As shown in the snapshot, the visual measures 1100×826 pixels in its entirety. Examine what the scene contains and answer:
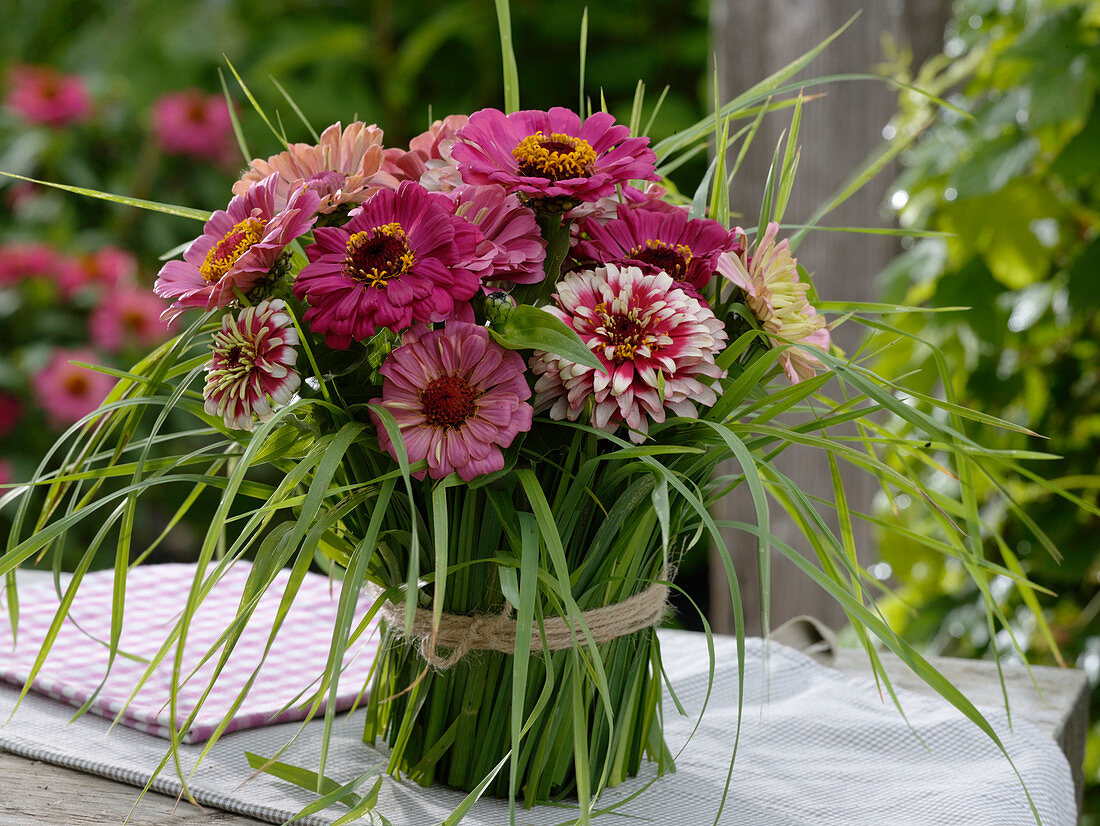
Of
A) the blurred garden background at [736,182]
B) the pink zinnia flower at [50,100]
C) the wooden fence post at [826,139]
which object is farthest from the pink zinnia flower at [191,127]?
the wooden fence post at [826,139]

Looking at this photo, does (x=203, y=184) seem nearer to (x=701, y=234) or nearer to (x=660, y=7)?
(x=660, y=7)

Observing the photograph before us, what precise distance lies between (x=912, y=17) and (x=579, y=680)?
107 cm

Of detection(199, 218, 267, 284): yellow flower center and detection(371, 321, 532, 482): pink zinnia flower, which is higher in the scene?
detection(199, 218, 267, 284): yellow flower center

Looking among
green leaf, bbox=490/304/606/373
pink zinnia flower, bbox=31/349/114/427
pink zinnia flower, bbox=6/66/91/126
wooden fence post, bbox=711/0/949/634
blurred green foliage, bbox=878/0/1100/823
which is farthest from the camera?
pink zinnia flower, bbox=6/66/91/126

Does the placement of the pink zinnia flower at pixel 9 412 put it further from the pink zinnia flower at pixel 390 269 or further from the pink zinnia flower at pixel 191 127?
the pink zinnia flower at pixel 390 269

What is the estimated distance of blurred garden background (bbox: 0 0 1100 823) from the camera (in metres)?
1.03

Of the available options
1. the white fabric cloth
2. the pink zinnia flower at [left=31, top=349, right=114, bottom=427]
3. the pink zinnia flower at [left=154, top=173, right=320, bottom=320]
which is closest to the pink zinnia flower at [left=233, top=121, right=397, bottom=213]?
the pink zinnia flower at [left=154, top=173, right=320, bottom=320]

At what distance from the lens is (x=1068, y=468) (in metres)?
1.12

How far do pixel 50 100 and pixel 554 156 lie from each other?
201 centimetres

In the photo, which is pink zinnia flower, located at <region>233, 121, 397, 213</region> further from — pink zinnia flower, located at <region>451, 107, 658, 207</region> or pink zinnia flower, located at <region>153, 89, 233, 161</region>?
pink zinnia flower, located at <region>153, 89, 233, 161</region>

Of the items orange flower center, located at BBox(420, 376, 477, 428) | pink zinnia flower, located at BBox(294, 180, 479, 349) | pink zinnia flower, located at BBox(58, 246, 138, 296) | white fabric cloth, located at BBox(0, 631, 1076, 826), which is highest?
pink zinnia flower, located at BBox(58, 246, 138, 296)

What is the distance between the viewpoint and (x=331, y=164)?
486 mm

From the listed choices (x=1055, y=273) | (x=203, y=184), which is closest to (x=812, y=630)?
(x=1055, y=273)

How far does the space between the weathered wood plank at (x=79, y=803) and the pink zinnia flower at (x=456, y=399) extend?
192 millimetres
